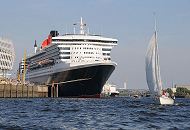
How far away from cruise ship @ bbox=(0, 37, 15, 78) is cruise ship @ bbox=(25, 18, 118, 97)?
45929 mm

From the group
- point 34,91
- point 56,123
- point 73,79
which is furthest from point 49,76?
point 56,123

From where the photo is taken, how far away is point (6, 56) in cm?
17250

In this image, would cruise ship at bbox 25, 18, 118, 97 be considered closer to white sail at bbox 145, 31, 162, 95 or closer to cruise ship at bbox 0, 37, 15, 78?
white sail at bbox 145, 31, 162, 95

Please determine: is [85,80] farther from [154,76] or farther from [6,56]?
[6,56]

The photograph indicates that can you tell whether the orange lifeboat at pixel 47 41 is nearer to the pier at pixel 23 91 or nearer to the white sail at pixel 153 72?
the pier at pixel 23 91

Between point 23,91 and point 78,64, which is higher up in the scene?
point 78,64

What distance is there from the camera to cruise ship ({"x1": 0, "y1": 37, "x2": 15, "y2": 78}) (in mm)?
168500

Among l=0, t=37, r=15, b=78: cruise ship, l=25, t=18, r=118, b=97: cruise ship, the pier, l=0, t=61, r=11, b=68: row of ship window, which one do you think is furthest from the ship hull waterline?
l=0, t=37, r=15, b=78: cruise ship

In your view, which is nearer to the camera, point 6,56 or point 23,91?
point 23,91

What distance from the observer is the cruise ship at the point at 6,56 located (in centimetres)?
16850

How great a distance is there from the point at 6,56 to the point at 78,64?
242 ft

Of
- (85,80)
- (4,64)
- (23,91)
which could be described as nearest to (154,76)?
(85,80)

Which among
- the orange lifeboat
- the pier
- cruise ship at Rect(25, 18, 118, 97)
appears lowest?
the pier

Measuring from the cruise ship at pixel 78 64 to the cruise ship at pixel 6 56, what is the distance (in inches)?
1808
